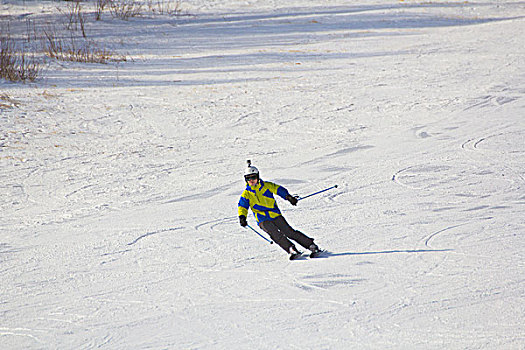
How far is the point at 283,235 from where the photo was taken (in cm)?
585

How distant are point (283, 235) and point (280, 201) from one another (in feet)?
5.95

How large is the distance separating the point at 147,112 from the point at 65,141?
2258 millimetres

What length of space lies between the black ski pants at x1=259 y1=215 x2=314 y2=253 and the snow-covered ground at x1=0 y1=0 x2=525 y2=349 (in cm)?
19

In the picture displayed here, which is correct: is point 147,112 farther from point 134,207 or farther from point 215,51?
point 215,51

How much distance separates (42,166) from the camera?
29.3ft

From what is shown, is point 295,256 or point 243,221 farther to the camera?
point 295,256

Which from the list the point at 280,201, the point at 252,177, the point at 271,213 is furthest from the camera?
the point at 280,201

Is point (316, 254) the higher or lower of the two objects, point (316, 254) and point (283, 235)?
the lower

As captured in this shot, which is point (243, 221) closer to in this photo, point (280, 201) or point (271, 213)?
point (271, 213)

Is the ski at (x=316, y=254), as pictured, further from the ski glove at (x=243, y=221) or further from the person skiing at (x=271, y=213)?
the ski glove at (x=243, y=221)

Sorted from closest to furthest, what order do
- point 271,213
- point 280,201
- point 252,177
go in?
point 252,177
point 271,213
point 280,201

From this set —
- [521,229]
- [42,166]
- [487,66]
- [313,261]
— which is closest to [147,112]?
[42,166]

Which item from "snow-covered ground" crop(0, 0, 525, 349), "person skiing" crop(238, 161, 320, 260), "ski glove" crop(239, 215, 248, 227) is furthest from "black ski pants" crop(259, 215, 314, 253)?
"ski glove" crop(239, 215, 248, 227)

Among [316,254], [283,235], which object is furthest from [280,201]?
[316,254]
